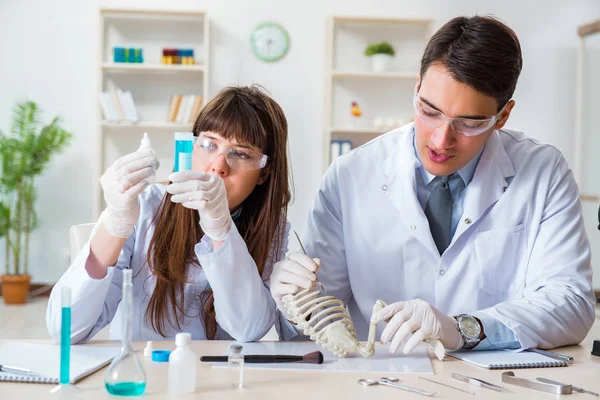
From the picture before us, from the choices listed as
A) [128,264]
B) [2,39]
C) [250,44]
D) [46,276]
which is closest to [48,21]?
[2,39]

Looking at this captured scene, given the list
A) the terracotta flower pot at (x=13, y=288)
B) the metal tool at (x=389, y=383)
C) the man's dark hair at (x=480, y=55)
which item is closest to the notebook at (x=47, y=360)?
the metal tool at (x=389, y=383)

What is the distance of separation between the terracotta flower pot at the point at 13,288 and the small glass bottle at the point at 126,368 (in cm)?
475

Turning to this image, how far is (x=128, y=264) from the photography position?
1891 millimetres

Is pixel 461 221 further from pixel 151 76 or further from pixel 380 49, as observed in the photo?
pixel 151 76

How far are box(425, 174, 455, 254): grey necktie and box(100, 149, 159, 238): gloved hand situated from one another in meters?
0.84

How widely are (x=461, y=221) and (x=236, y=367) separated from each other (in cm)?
83

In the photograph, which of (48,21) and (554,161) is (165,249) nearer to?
(554,161)

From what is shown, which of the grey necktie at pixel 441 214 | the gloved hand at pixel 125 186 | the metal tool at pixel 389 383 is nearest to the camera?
the metal tool at pixel 389 383

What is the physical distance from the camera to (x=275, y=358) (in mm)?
1529

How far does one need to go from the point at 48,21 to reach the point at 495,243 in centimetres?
499

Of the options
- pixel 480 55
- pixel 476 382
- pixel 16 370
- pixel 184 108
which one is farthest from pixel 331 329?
pixel 184 108

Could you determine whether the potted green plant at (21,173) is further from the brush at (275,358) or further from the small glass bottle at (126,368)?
the small glass bottle at (126,368)

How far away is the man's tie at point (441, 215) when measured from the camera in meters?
2.05

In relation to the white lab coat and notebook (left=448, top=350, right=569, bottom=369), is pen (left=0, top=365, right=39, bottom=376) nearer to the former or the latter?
the white lab coat
